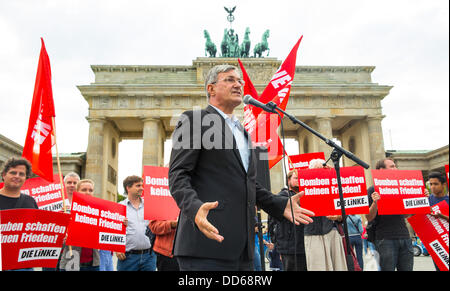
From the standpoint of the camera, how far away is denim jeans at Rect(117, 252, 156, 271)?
17.3 ft

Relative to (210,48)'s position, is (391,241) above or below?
below

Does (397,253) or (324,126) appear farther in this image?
(324,126)

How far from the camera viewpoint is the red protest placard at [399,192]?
5172 mm

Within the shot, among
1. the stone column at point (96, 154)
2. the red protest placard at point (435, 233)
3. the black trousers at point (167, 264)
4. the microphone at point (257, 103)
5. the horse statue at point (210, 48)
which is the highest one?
the horse statue at point (210, 48)

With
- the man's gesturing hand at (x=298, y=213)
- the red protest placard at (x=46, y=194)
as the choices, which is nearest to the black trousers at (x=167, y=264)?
the red protest placard at (x=46, y=194)

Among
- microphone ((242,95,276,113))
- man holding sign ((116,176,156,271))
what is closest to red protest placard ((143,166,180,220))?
man holding sign ((116,176,156,271))

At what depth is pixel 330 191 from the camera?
5.03 m

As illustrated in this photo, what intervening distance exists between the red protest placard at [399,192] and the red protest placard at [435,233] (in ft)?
1.06

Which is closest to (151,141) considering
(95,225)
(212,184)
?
(95,225)

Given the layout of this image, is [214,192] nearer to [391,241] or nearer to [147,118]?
[391,241]

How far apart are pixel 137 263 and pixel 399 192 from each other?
412cm

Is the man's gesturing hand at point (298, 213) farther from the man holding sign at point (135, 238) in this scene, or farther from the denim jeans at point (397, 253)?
the man holding sign at point (135, 238)
